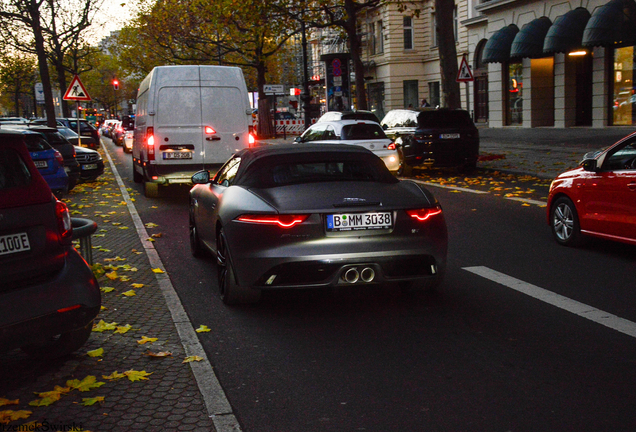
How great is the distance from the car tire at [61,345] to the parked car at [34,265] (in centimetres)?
22

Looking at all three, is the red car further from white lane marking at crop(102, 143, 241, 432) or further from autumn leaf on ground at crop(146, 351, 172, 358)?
autumn leaf on ground at crop(146, 351, 172, 358)

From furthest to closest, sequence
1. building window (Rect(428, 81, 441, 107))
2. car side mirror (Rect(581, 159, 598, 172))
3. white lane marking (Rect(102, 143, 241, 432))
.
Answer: building window (Rect(428, 81, 441, 107))
car side mirror (Rect(581, 159, 598, 172))
white lane marking (Rect(102, 143, 241, 432))

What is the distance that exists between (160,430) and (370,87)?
52.4 meters

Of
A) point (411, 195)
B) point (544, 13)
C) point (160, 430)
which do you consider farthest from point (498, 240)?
point (544, 13)

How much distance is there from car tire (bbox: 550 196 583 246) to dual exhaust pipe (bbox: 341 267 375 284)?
3.78 metres

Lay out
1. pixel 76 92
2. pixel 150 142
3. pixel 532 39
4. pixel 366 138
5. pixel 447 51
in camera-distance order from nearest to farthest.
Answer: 1. pixel 150 142
2. pixel 366 138
3. pixel 447 51
4. pixel 76 92
5. pixel 532 39

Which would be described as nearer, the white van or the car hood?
the car hood

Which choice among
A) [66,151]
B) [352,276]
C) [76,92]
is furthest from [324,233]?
[76,92]

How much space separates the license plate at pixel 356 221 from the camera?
18.0ft

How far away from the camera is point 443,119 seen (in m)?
18.5

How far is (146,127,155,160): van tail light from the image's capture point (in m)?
14.1

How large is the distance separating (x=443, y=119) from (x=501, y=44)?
53.5ft

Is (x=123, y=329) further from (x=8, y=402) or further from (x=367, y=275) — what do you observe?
(x=367, y=275)

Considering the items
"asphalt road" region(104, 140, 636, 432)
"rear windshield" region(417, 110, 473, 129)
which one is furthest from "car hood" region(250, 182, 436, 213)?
"rear windshield" region(417, 110, 473, 129)
